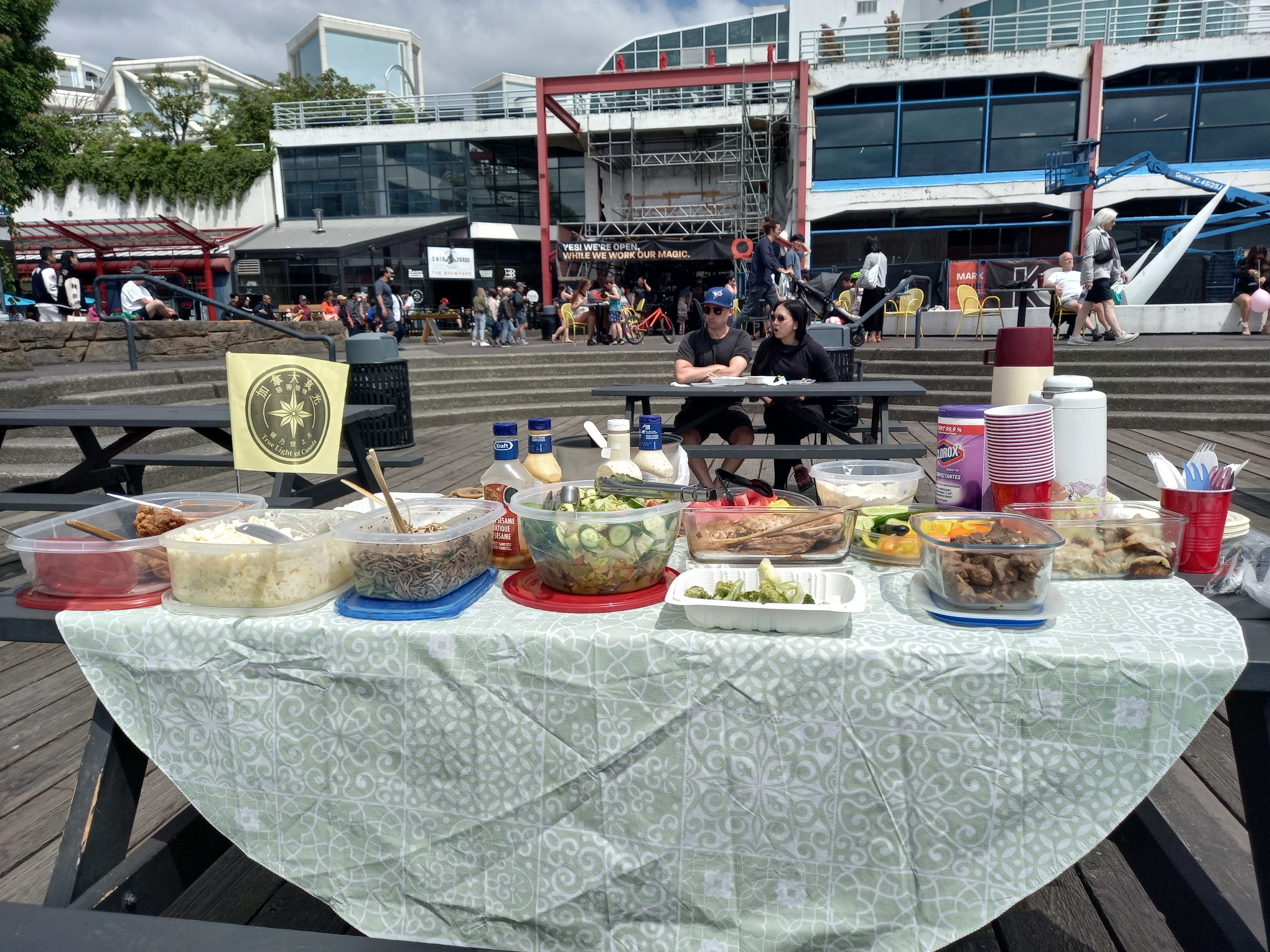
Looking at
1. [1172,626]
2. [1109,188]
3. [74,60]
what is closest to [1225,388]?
[1172,626]

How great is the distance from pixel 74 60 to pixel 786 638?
89.7 metres

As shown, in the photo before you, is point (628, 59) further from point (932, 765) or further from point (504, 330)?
point (932, 765)

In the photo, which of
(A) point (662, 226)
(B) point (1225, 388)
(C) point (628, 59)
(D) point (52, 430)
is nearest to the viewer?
(D) point (52, 430)

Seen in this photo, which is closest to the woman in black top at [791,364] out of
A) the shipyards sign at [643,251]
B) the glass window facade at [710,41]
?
the shipyards sign at [643,251]

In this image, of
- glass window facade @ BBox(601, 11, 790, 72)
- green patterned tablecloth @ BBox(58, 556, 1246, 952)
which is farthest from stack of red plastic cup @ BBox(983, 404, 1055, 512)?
glass window facade @ BBox(601, 11, 790, 72)

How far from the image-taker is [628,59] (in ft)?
124

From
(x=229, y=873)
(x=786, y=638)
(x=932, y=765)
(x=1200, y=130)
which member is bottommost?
(x=229, y=873)

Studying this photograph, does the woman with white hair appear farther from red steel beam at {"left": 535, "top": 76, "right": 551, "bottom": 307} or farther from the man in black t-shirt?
red steel beam at {"left": 535, "top": 76, "right": 551, "bottom": 307}

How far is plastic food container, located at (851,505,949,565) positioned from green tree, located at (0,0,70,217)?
15028mm

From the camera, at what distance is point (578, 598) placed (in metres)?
1.32

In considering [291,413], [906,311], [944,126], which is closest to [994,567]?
[291,413]

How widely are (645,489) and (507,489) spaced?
333 millimetres

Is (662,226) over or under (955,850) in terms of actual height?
over

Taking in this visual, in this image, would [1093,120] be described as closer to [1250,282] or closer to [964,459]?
[1250,282]
